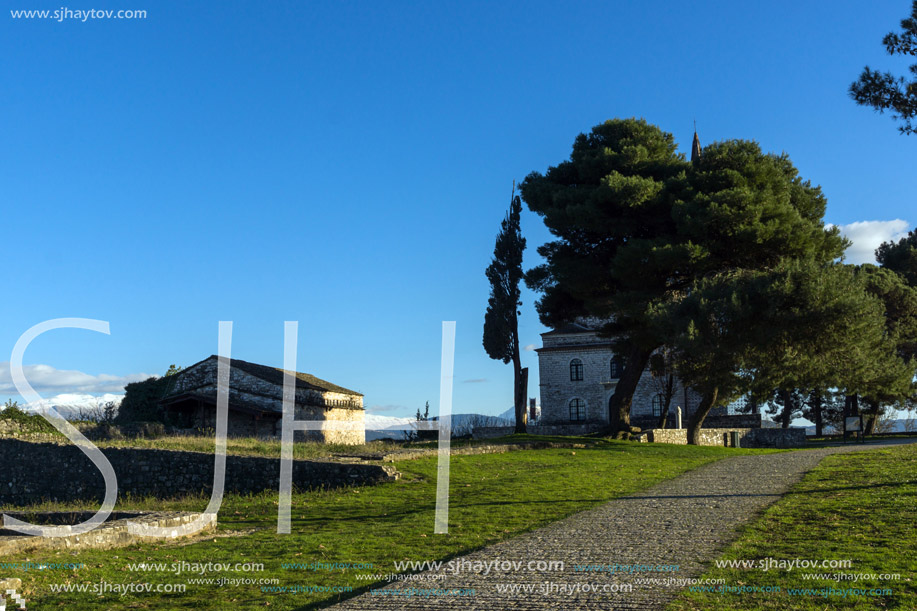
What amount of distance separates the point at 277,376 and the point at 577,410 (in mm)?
23274

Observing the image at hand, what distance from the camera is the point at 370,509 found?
479 inches

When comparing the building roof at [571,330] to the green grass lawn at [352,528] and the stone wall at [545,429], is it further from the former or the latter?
the green grass lawn at [352,528]

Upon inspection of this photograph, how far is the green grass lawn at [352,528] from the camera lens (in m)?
6.61

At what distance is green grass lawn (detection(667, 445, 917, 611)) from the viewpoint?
17.6 feet

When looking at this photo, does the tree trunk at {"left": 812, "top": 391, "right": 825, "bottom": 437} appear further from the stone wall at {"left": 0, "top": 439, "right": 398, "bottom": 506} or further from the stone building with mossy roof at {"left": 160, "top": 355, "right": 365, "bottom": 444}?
the stone wall at {"left": 0, "top": 439, "right": 398, "bottom": 506}

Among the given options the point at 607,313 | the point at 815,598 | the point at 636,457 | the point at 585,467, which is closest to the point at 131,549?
the point at 815,598

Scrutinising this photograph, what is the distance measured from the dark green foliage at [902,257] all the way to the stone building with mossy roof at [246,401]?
33.4 m

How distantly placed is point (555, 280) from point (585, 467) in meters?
12.7

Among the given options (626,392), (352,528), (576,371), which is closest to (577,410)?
(576,371)

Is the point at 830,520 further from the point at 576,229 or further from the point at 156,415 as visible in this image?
the point at 156,415

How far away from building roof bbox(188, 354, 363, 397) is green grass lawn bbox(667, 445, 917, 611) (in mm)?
23407

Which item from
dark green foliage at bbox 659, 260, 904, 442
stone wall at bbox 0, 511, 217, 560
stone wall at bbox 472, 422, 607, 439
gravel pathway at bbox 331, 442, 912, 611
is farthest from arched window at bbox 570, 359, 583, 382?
stone wall at bbox 0, 511, 217, 560

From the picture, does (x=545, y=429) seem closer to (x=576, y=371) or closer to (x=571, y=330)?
(x=576, y=371)

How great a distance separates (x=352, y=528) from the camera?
33.6 feet
